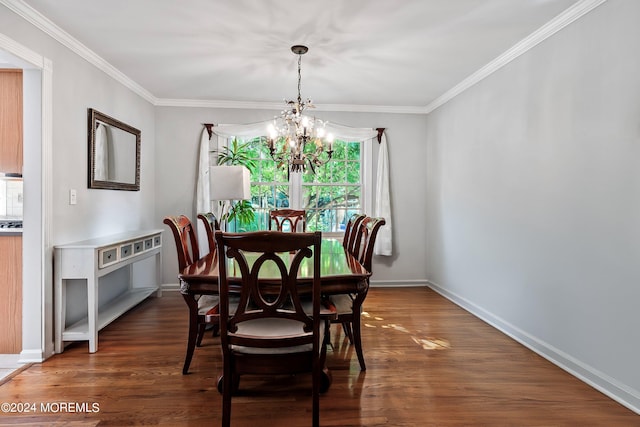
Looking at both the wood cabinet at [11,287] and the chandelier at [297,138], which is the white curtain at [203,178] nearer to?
the chandelier at [297,138]

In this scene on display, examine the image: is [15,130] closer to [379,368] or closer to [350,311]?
[350,311]

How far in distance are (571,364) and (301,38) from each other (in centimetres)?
310

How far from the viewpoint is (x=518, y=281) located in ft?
10.3

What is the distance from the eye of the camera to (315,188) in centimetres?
513

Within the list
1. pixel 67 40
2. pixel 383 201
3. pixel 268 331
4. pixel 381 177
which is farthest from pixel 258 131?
pixel 268 331

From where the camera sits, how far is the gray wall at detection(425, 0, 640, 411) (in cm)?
214

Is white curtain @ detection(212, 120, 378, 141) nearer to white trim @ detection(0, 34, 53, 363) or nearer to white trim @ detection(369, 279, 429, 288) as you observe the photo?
white trim @ detection(369, 279, 429, 288)

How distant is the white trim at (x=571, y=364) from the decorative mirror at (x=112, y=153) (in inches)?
154

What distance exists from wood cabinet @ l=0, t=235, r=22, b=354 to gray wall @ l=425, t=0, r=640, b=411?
393 centimetres

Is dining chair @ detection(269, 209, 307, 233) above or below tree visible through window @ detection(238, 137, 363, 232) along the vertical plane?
below

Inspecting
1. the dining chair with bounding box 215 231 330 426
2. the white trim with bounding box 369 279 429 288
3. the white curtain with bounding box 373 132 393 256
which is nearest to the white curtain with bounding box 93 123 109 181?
the dining chair with bounding box 215 231 330 426

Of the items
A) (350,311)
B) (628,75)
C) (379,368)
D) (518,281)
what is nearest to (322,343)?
(350,311)

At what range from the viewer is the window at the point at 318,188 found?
505cm

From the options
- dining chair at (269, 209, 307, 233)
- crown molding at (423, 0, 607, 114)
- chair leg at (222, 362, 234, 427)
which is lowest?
chair leg at (222, 362, 234, 427)
